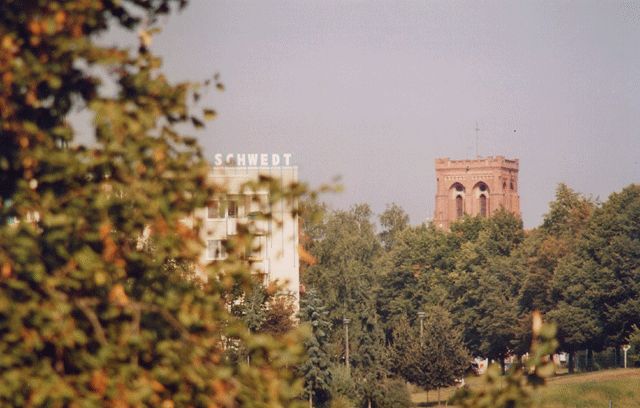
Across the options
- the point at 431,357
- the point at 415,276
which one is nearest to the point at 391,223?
the point at 415,276

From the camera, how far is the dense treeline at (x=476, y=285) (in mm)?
90938

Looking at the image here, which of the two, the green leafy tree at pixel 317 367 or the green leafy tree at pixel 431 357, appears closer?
the green leafy tree at pixel 317 367

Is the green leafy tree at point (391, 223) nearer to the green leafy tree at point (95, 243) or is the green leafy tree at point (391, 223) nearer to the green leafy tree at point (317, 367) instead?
the green leafy tree at point (317, 367)

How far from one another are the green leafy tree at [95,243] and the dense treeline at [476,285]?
215 feet

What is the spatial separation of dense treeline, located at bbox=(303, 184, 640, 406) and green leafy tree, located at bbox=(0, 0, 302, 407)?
65419 millimetres

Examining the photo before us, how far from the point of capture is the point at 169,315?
671cm

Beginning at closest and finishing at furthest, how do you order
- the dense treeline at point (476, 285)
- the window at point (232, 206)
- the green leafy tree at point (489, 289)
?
the window at point (232, 206), the dense treeline at point (476, 285), the green leafy tree at point (489, 289)

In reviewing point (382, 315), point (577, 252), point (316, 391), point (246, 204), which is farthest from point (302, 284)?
point (246, 204)

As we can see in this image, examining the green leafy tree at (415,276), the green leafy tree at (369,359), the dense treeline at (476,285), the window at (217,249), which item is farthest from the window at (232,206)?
the green leafy tree at (415,276)

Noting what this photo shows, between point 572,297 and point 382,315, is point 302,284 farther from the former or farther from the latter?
point 572,297

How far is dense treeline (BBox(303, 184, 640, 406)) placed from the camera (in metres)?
90.9

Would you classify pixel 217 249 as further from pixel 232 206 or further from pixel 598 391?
pixel 598 391

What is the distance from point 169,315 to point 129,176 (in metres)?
0.68

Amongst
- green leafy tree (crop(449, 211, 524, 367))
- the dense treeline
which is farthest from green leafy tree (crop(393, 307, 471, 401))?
green leafy tree (crop(449, 211, 524, 367))
